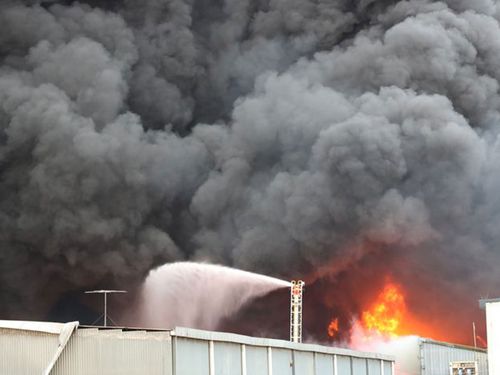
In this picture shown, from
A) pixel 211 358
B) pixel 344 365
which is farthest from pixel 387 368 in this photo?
pixel 211 358

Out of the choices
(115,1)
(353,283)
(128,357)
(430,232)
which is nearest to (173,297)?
(353,283)

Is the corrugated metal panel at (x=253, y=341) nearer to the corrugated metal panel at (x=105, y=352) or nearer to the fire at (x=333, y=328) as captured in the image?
the corrugated metal panel at (x=105, y=352)

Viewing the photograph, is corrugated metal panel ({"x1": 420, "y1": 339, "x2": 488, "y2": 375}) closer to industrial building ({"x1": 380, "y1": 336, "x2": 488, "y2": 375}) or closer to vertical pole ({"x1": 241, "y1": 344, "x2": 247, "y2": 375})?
industrial building ({"x1": 380, "y1": 336, "x2": 488, "y2": 375})

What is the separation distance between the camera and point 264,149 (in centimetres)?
6506

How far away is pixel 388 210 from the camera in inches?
2315

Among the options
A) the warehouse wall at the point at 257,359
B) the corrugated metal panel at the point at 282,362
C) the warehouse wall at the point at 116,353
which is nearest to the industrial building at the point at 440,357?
the warehouse wall at the point at 257,359

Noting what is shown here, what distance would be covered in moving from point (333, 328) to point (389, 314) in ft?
13.1

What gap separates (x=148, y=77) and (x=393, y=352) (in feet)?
66.9

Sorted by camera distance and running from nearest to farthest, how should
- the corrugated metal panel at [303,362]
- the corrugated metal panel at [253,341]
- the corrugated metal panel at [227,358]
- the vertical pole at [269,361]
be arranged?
the corrugated metal panel at [253,341] → the corrugated metal panel at [227,358] → the vertical pole at [269,361] → the corrugated metal panel at [303,362]

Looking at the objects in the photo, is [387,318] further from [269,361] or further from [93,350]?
[93,350]

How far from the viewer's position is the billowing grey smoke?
6016cm

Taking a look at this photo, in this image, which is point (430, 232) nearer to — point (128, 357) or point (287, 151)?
point (287, 151)

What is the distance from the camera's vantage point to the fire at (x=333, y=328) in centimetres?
6234

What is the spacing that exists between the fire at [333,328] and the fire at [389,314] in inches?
111
